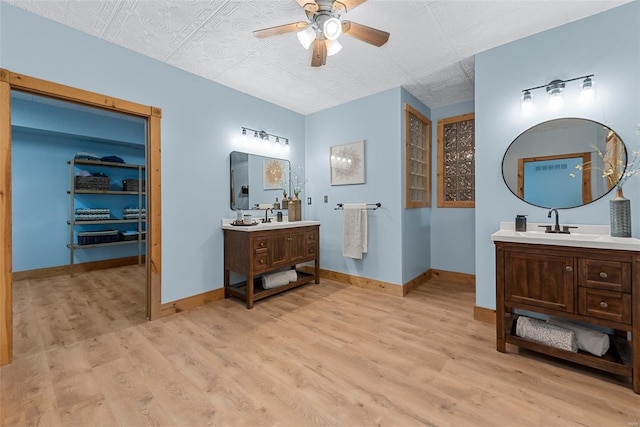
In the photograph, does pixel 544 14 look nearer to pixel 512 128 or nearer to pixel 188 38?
pixel 512 128

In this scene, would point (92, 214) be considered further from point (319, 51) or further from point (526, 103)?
point (526, 103)

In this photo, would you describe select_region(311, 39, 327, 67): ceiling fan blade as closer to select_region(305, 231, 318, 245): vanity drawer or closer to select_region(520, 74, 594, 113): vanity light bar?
select_region(520, 74, 594, 113): vanity light bar

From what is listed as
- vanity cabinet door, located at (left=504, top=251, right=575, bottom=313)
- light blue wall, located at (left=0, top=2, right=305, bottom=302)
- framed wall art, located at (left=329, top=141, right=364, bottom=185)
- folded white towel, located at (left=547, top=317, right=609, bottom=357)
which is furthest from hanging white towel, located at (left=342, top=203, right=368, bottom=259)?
folded white towel, located at (left=547, top=317, right=609, bottom=357)

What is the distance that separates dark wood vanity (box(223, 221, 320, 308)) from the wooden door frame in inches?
29.3

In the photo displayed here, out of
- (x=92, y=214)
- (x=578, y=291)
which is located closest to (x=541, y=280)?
(x=578, y=291)

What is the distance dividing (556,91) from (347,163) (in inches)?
88.3

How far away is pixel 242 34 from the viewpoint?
2215 millimetres

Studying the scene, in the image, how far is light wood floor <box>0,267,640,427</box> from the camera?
1.40 meters

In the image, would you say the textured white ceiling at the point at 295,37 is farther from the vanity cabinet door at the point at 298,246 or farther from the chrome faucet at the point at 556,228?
the vanity cabinet door at the point at 298,246

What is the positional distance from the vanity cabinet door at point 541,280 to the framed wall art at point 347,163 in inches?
81.0

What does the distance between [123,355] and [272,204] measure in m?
2.29

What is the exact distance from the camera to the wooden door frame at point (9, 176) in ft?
6.05

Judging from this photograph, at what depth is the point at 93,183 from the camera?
4.33m

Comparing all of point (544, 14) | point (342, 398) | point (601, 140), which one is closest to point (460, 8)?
point (544, 14)
